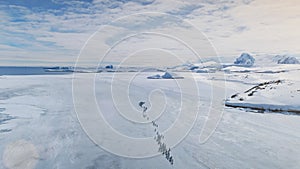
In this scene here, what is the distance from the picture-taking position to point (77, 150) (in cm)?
555

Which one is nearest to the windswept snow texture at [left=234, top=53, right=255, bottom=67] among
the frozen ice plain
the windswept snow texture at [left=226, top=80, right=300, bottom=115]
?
the windswept snow texture at [left=226, top=80, right=300, bottom=115]

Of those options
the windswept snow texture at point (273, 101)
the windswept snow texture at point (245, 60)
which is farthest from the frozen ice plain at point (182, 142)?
the windswept snow texture at point (245, 60)

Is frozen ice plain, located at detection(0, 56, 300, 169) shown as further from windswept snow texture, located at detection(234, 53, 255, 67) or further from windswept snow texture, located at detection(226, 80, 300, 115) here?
windswept snow texture, located at detection(234, 53, 255, 67)

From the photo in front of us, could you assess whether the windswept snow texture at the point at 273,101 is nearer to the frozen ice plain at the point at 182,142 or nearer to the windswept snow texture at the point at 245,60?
the frozen ice plain at the point at 182,142

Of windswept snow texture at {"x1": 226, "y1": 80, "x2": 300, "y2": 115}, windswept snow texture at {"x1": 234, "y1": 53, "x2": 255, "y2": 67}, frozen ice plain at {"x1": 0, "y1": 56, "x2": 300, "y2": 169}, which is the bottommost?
frozen ice plain at {"x1": 0, "y1": 56, "x2": 300, "y2": 169}

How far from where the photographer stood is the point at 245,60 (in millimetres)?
56250

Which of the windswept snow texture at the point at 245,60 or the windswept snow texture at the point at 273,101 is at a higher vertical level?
the windswept snow texture at the point at 245,60

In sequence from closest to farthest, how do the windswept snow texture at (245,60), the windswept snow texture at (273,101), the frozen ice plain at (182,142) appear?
the frozen ice plain at (182,142), the windswept snow texture at (273,101), the windswept snow texture at (245,60)

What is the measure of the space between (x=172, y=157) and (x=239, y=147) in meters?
2.01

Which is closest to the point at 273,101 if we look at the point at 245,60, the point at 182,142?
the point at 182,142

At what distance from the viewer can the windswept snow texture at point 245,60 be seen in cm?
5517

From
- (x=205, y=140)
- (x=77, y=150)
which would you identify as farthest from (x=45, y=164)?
(x=205, y=140)

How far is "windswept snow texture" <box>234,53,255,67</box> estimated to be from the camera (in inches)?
2172

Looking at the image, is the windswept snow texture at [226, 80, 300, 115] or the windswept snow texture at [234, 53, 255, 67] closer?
the windswept snow texture at [226, 80, 300, 115]
